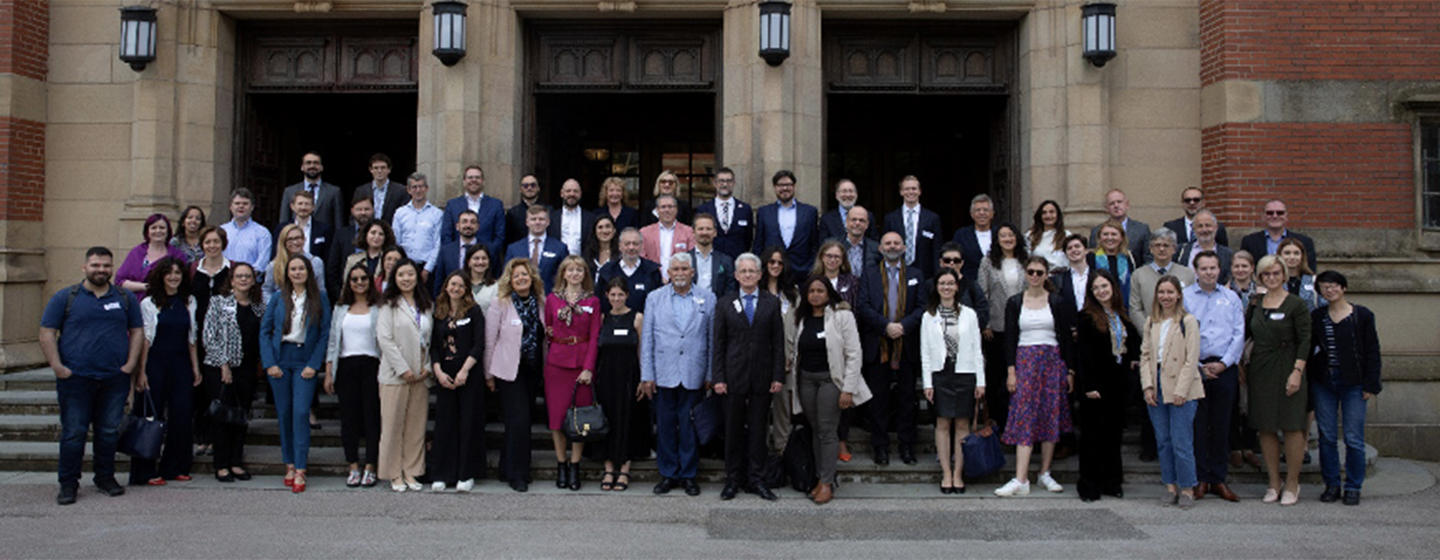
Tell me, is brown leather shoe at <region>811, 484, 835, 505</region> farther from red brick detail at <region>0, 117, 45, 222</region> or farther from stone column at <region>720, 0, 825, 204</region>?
red brick detail at <region>0, 117, 45, 222</region>

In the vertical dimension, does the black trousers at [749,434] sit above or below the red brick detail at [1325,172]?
below

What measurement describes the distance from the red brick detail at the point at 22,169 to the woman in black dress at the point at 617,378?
7445 millimetres

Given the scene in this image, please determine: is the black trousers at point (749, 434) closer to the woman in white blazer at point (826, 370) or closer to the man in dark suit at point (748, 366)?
the man in dark suit at point (748, 366)

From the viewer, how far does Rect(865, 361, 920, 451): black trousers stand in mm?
8289

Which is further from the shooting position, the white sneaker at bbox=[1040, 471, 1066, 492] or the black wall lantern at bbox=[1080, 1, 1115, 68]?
the black wall lantern at bbox=[1080, 1, 1115, 68]

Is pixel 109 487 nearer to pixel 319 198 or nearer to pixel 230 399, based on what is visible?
pixel 230 399

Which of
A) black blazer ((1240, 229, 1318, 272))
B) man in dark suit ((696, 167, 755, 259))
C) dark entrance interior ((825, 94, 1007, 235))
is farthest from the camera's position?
dark entrance interior ((825, 94, 1007, 235))

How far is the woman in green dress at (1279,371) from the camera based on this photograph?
7.67 meters

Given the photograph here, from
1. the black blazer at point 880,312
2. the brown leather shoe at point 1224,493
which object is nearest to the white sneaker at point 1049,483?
the brown leather shoe at point 1224,493

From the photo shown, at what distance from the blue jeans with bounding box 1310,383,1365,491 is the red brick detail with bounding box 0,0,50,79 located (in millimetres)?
13358

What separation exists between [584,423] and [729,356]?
1271mm

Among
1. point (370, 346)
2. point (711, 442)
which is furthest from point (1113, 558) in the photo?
point (370, 346)

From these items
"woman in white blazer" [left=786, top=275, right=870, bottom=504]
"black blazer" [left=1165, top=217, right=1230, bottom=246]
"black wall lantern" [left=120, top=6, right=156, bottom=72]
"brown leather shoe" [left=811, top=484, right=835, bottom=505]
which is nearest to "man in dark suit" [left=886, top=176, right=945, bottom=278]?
"woman in white blazer" [left=786, top=275, right=870, bottom=504]

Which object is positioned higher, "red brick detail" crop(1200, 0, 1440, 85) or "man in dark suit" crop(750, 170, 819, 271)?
"red brick detail" crop(1200, 0, 1440, 85)
